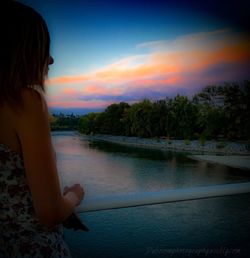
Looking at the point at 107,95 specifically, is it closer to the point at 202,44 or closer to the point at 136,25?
the point at 136,25

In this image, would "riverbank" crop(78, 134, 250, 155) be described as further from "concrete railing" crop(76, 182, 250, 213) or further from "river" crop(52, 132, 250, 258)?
"concrete railing" crop(76, 182, 250, 213)

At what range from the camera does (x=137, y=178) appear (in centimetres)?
1856

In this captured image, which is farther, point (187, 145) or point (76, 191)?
point (187, 145)

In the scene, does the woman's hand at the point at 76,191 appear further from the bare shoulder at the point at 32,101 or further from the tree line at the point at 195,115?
the tree line at the point at 195,115

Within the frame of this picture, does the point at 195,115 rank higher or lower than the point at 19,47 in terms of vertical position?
higher

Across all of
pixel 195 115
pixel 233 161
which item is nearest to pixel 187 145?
pixel 233 161

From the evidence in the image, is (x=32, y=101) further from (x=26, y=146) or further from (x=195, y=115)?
(x=195, y=115)

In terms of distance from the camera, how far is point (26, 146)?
1.11ft

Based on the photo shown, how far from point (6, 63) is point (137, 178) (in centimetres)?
1840

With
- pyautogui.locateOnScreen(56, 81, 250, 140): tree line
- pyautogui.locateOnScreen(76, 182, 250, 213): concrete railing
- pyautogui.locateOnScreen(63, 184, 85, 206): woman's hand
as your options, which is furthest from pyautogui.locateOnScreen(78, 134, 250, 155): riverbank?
pyautogui.locateOnScreen(63, 184, 85, 206): woman's hand

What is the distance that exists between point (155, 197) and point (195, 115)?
19.6 meters

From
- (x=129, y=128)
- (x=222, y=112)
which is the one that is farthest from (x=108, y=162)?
(x=222, y=112)

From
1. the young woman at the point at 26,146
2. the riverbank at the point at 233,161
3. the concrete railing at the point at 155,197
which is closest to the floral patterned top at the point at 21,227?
the young woman at the point at 26,146

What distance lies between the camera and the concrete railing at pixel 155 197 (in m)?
0.61
